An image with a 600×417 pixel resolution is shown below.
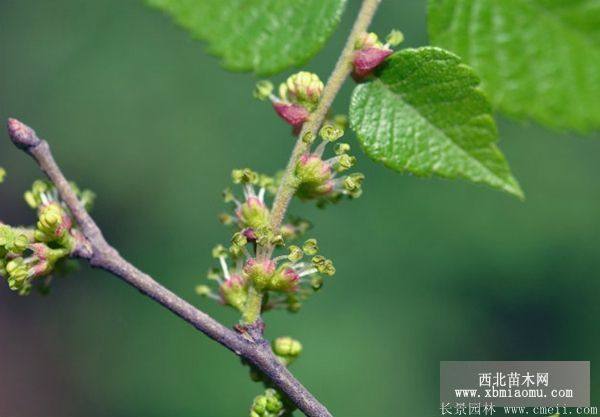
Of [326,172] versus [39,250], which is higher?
[326,172]

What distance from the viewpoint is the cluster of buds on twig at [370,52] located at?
5.43ft

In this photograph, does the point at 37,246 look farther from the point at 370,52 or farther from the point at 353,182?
the point at 370,52

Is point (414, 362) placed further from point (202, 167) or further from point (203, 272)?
point (202, 167)

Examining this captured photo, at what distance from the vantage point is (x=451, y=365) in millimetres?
2824

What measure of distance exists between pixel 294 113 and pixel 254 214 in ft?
0.74

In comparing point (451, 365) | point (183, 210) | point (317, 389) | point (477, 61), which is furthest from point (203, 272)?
point (477, 61)

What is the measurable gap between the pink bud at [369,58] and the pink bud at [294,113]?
6.0 inches

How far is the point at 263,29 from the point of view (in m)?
1.83

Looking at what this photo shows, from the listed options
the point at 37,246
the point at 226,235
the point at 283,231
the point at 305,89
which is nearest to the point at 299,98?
the point at 305,89

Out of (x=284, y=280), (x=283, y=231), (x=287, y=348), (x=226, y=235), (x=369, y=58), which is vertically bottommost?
(x=287, y=348)

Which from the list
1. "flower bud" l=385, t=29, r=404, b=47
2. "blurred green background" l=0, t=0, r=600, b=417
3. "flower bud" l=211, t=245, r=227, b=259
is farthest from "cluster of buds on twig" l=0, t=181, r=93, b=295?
"blurred green background" l=0, t=0, r=600, b=417

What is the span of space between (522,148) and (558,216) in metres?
0.66

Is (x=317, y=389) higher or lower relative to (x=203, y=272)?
lower

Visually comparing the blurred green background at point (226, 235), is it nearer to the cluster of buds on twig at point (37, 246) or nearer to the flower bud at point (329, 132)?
the flower bud at point (329, 132)
